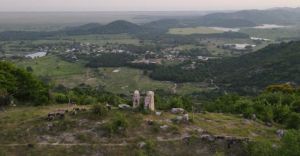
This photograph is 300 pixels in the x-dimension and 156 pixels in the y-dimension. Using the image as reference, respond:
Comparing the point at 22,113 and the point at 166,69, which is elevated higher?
the point at 22,113

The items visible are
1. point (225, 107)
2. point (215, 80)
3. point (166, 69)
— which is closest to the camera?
point (225, 107)

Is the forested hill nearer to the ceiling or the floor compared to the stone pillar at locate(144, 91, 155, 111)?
nearer to the floor

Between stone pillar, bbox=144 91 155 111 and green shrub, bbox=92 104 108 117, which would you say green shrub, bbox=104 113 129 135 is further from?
stone pillar, bbox=144 91 155 111

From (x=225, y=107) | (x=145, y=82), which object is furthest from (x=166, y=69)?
(x=225, y=107)

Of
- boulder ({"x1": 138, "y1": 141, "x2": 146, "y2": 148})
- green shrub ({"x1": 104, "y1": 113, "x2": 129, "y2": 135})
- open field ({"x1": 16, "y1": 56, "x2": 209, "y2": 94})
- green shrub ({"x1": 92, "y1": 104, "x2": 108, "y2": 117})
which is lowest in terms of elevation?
open field ({"x1": 16, "y1": 56, "x2": 209, "y2": 94})

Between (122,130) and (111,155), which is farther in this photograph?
(122,130)

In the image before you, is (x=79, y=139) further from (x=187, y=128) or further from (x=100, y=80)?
(x=100, y=80)

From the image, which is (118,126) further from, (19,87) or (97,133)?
(19,87)

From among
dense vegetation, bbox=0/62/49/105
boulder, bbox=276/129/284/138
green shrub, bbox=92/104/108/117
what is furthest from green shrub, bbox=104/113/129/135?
boulder, bbox=276/129/284/138
